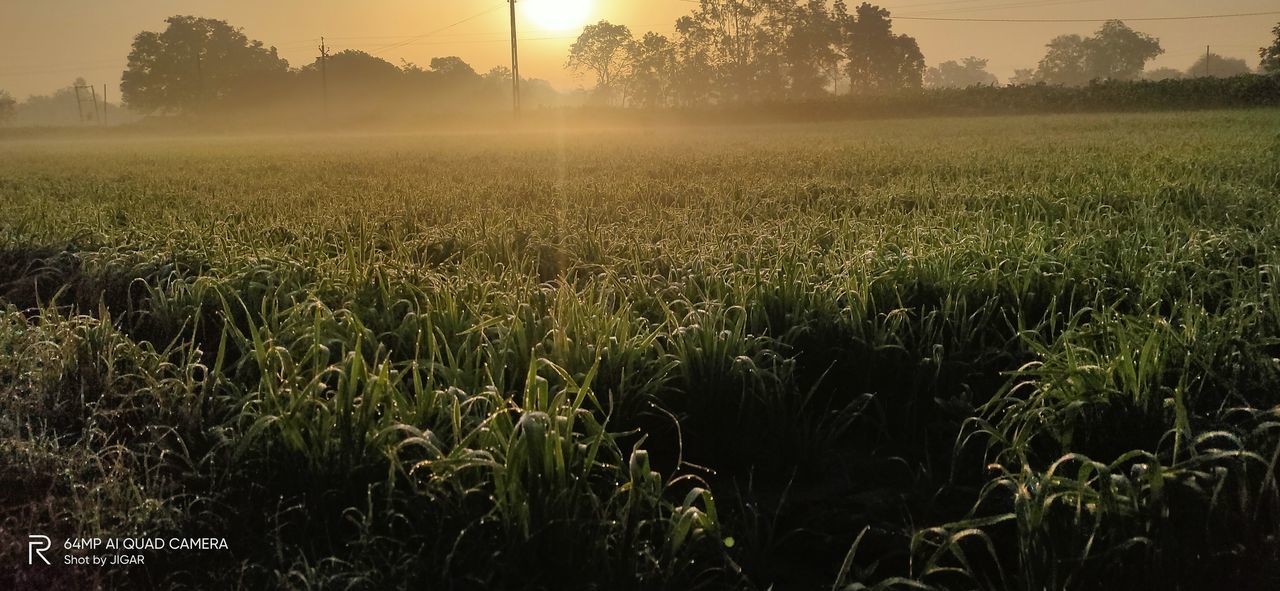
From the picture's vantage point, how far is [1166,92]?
34.4 m

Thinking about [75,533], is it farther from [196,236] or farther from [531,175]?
[531,175]

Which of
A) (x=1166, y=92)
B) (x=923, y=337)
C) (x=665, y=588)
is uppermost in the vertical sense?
(x=1166, y=92)

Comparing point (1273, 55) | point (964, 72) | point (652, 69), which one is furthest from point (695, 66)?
point (964, 72)

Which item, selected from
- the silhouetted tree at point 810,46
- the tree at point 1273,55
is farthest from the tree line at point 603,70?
the tree at point 1273,55

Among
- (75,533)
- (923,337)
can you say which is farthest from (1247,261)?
(75,533)

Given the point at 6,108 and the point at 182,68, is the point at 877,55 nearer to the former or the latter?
the point at 182,68

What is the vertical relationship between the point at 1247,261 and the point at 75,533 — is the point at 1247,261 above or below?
above

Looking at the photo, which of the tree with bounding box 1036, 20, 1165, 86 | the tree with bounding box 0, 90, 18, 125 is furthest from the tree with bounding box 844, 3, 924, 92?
the tree with bounding box 0, 90, 18, 125

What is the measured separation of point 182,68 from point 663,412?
9433 centimetres

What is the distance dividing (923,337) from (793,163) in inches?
333

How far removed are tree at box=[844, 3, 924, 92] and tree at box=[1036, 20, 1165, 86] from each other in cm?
4594

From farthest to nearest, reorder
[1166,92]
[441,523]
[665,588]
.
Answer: [1166,92], [441,523], [665,588]

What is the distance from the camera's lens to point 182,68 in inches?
3241

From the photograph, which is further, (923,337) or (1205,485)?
(923,337)
